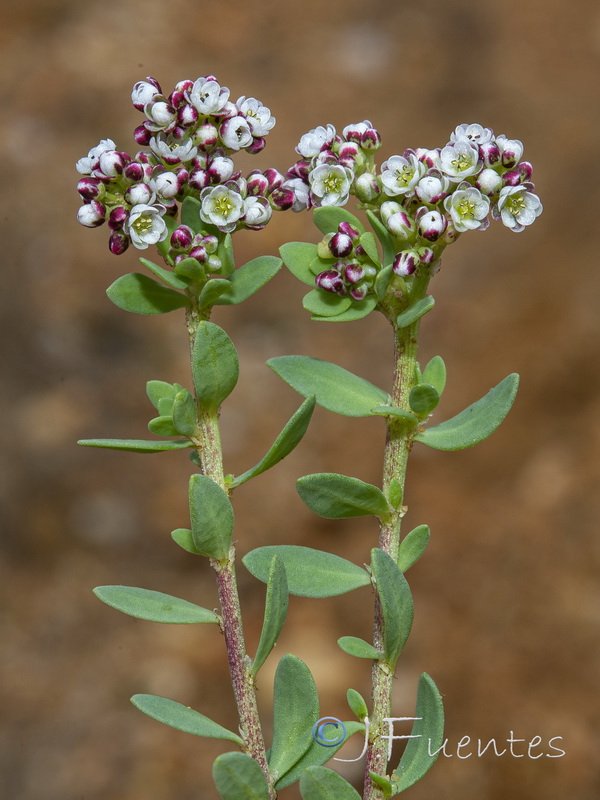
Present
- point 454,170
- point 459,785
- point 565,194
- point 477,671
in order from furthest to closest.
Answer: point 565,194
point 477,671
point 459,785
point 454,170

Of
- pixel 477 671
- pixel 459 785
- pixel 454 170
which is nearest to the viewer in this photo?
pixel 454 170

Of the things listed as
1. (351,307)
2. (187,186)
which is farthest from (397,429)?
(187,186)

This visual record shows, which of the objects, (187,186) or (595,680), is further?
(595,680)

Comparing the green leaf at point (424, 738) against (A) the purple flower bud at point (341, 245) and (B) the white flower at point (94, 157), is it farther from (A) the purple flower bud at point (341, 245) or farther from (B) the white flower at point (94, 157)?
(B) the white flower at point (94, 157)

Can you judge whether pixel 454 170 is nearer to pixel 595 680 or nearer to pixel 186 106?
pixel 186 106

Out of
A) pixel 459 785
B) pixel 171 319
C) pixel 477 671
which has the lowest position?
pixel 459 785

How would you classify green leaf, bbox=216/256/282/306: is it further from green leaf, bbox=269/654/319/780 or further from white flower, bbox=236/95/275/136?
green leaf, bbox=269/654/319/780
